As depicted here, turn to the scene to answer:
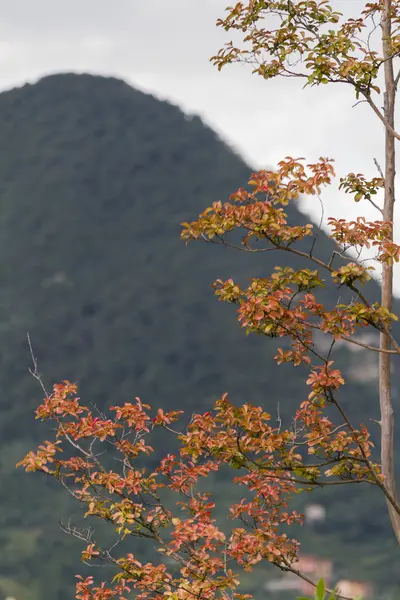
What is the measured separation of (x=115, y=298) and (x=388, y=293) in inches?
1443

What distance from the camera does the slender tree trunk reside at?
5.32 metres

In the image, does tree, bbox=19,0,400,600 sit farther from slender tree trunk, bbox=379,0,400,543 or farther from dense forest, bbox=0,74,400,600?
dense forest, bbox=0,74,400,600

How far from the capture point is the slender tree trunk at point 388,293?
5320mm

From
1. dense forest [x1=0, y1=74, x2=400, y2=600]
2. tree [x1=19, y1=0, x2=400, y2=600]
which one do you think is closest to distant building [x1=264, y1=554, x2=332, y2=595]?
dense forest [x1=0, y1=74, x2=400, y2=600]

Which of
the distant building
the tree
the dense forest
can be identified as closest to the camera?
the tree

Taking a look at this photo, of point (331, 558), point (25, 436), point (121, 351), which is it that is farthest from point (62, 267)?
point (331, 558)

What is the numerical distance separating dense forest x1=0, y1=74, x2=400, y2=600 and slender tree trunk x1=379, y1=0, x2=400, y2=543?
20.9m

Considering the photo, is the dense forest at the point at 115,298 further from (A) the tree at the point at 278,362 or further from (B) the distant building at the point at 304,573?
(A) the tree at the point at 278,362

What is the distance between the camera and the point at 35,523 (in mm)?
29688

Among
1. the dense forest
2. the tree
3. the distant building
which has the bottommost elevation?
the tree

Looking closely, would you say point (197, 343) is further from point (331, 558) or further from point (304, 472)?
point (304, 472)

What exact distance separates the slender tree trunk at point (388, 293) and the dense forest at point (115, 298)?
20.9 metres

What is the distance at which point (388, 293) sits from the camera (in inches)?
216

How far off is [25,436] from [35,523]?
5.53m
